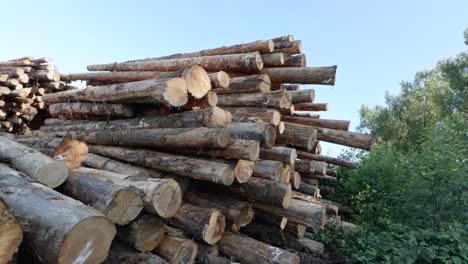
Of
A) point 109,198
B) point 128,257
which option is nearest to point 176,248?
point 128,257

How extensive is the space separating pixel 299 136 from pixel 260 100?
0.88 meters

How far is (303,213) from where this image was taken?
15.2 feet

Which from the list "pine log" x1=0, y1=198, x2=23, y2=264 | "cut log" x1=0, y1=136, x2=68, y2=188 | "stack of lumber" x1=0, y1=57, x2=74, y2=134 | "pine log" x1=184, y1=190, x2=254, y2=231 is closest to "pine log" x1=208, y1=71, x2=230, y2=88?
"pine log" x1=184, y1=190, x2=254, y2=231

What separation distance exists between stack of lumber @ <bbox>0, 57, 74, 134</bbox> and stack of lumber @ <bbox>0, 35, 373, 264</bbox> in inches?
151

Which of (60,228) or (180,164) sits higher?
(60,228)

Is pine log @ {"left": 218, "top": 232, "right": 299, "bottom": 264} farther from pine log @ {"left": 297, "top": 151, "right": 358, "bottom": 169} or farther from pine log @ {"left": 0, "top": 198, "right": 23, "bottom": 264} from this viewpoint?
pine log @ {"left": 297, "top": 151, "right": 358, "bottom": 169}

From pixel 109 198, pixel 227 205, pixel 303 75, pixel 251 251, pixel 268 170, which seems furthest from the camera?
pixel 303 75

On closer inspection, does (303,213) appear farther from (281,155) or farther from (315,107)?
(315,107)

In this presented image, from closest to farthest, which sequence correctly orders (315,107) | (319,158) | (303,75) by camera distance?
1. (303,75)
2. (319,158)
3. (315,107)

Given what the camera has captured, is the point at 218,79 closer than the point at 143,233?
No

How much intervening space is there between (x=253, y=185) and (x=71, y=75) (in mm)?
7370

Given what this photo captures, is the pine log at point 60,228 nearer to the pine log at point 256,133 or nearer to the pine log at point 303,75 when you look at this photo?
the pine log at point 256,133

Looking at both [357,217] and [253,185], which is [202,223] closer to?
[253,185]

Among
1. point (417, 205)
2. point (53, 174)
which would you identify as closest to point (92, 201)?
point (53, 174)
